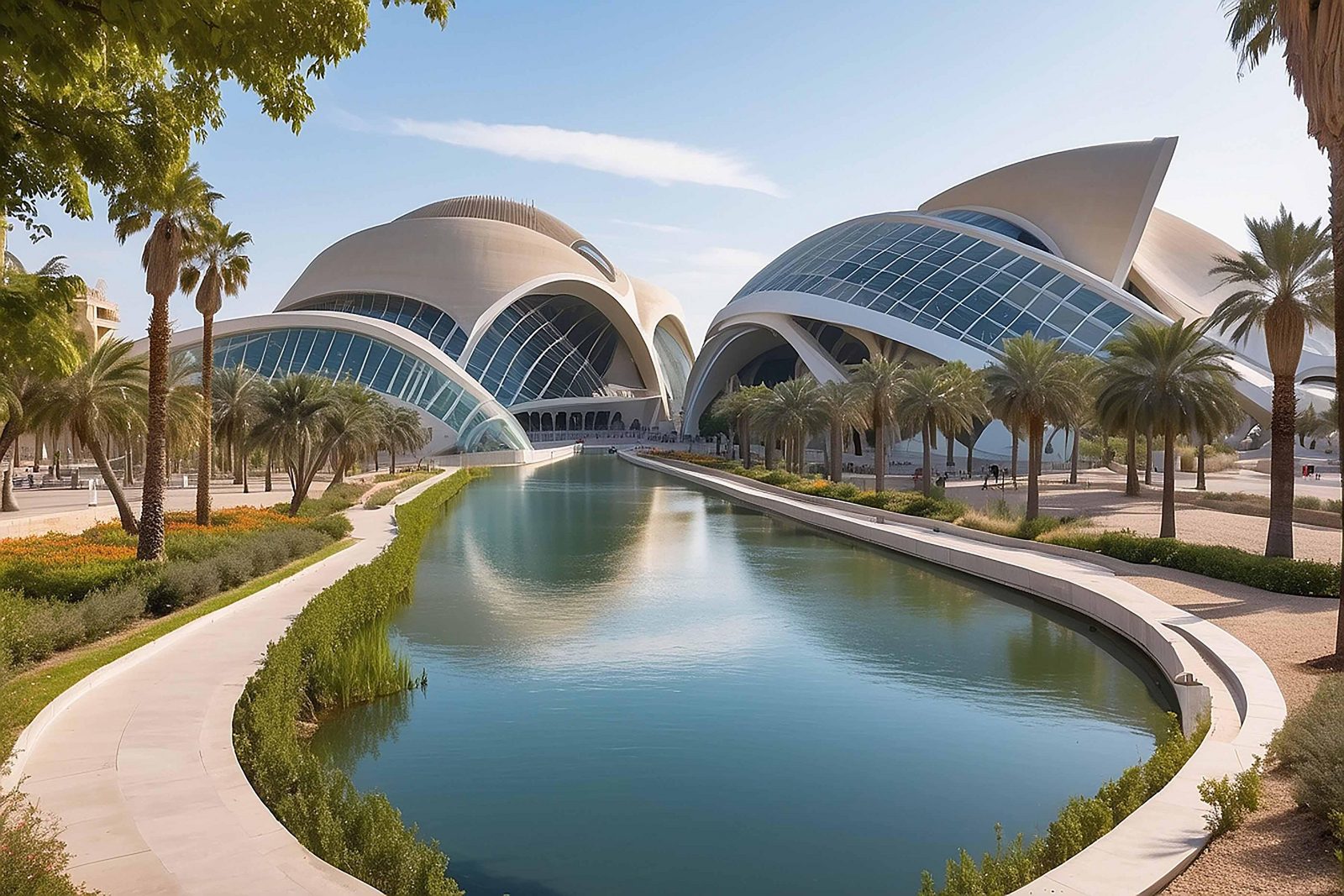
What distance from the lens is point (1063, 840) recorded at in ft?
20.5

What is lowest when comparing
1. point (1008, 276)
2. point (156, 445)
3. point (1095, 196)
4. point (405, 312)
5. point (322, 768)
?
point (322, 768)

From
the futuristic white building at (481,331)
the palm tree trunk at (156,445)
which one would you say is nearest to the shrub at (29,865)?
the palm tree trunk at (156,445)

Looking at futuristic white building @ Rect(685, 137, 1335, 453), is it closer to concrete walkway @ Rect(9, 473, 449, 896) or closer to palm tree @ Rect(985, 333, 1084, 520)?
palm tree @ Rect(985, 333, 1084, 520)

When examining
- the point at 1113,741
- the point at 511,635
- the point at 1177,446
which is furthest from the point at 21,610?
the point at 1177,446

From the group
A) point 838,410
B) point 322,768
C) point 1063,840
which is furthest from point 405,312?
point 1063,840

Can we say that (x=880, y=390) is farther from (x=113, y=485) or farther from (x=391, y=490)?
(x=113, y=485)

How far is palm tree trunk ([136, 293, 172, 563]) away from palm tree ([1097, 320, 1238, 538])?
74.1 feet

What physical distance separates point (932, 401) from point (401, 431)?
31618mm

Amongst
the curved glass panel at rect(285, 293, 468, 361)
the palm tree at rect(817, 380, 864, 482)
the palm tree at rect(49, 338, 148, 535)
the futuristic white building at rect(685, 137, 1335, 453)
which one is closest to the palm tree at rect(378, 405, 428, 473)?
the curved glass panel at rect(285, 293, 468, 361)

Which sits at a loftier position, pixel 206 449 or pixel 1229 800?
pixel 206 449

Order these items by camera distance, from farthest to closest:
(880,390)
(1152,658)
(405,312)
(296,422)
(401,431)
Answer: (405,312) → (401,431) → (880,390) → (296,422) → (1152,658)

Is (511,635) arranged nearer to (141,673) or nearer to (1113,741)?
(141,673)

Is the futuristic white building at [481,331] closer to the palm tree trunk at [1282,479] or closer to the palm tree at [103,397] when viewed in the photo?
the palm tree at [103,397]

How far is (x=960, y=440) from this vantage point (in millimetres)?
51688
